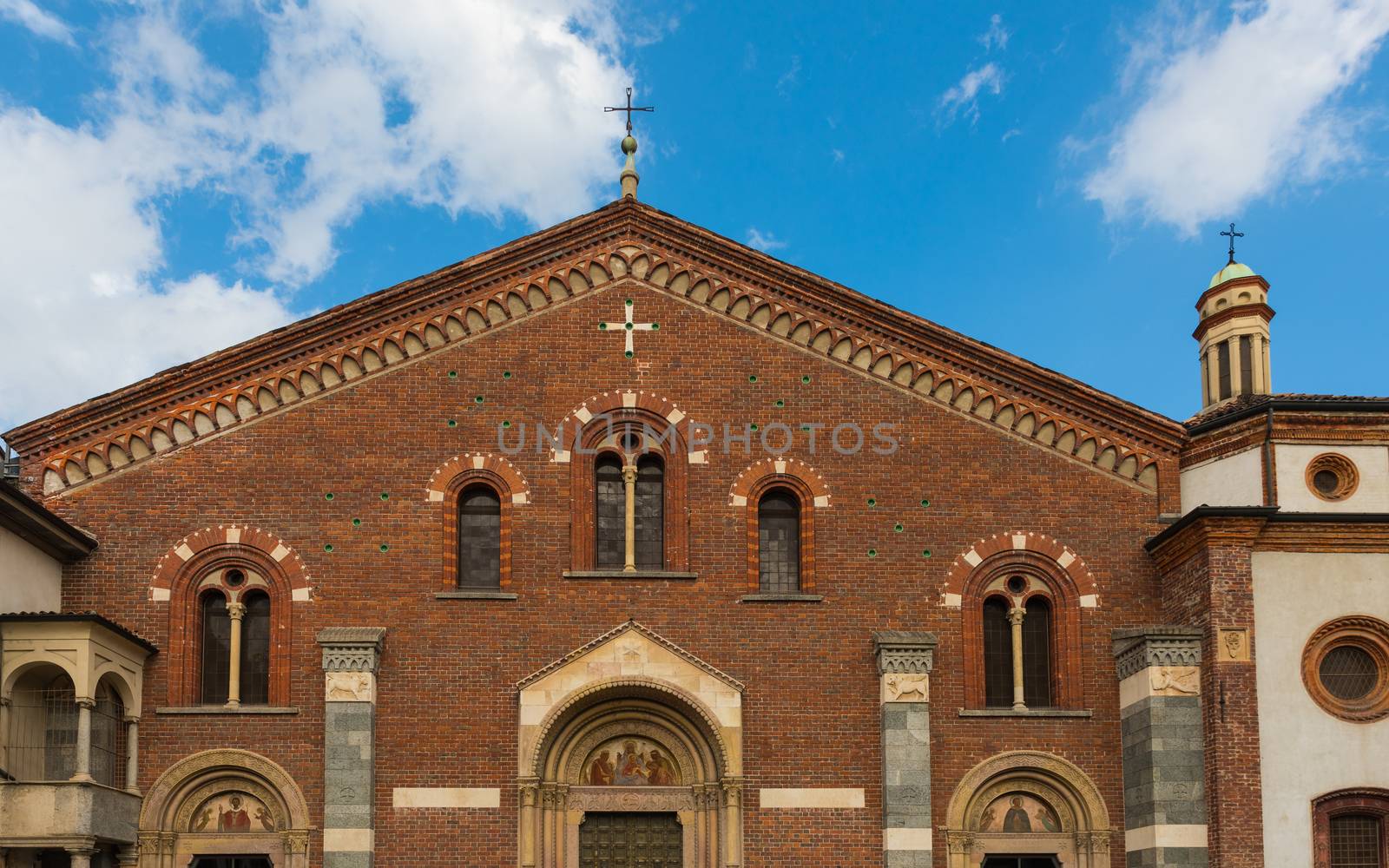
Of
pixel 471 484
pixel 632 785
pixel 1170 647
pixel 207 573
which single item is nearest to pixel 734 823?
pixel 632 785

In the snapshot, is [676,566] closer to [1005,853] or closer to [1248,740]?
[1005,853]

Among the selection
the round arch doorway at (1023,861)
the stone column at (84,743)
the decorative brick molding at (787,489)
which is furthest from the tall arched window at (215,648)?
the round arch doorway at (1023,861)

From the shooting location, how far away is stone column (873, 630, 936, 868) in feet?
67.5

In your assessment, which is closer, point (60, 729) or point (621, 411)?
point (60, 729)

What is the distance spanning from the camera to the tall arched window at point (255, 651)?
70.2 ft

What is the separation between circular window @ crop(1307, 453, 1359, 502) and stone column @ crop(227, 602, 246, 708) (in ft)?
48.5

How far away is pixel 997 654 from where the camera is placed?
22.0 m

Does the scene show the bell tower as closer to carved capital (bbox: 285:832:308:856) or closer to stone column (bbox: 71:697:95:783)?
carved capital (bbox: 285:832:308:856)

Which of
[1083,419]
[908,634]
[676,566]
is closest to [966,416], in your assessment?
[1083,419]

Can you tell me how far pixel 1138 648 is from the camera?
20859 millimetres

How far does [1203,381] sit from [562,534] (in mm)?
12283

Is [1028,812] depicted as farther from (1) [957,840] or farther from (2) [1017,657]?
(2) [1017,657]

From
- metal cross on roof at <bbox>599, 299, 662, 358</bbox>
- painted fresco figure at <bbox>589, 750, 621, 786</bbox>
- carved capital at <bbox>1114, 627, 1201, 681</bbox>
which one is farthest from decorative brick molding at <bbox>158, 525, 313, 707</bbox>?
carved capital at <bbox>1114, 627, 1201, 681</bbox>

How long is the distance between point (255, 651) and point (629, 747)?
17.6 ft
